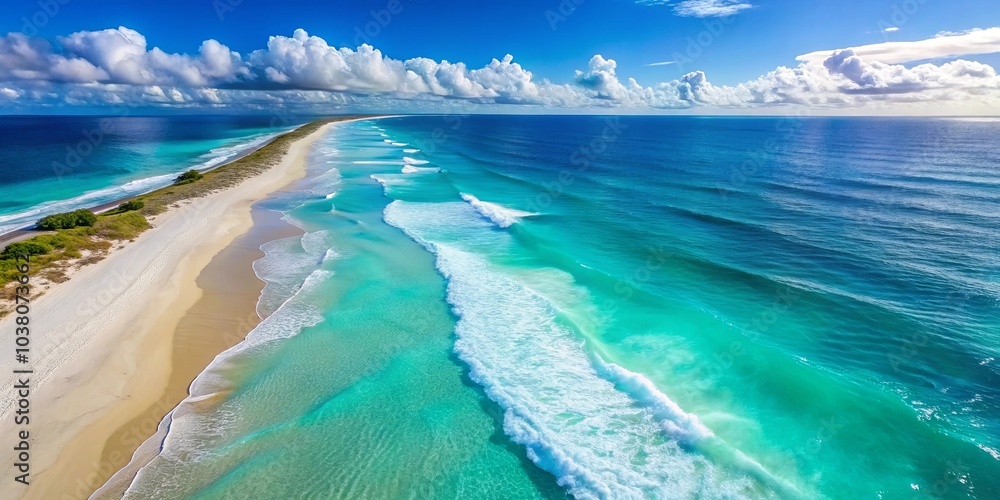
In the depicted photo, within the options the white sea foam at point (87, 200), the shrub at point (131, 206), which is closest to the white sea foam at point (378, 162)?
the white sea foam at point (87, 200)

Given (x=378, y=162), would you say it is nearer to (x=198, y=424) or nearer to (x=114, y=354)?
(x=114, y=354)

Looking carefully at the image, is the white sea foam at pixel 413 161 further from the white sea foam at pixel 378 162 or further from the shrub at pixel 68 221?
the shrub at pixel 68 221

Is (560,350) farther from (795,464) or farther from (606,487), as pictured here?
(795,464)

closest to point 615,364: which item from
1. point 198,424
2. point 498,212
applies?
point 198,424

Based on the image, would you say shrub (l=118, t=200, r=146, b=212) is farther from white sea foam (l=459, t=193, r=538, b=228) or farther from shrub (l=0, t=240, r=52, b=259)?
white sea foam (l=459, t=193, r=538, b=228)

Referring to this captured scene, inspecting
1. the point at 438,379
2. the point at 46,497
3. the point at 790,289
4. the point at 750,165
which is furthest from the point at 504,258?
the point at 750,165
